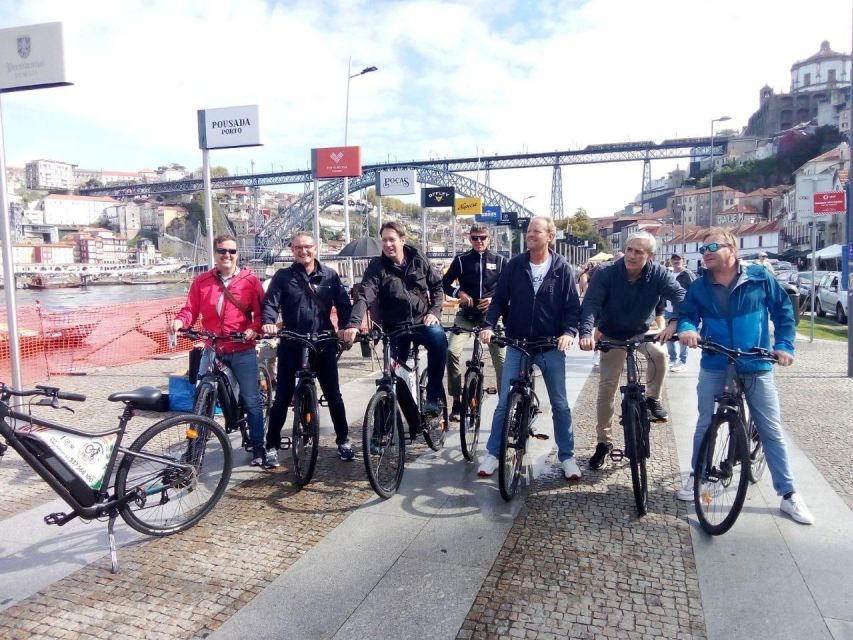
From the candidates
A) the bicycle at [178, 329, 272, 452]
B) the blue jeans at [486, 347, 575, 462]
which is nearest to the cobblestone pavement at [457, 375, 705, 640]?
the blue jeans at [486, 347, 575, 462]

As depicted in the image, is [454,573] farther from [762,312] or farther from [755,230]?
[755,230]

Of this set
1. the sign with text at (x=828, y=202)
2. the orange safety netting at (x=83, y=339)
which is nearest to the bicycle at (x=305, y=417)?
the orange safety netting at (x=83, y=339)

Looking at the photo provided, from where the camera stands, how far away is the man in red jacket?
485 centimetres

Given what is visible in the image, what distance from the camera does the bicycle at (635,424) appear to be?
13.1 ft

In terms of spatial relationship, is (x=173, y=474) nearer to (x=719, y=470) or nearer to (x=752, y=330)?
(x=719, y=470)

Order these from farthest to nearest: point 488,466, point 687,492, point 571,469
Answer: point 488,466, point 571,469, point 687,492

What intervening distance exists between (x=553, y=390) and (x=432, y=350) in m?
1.06

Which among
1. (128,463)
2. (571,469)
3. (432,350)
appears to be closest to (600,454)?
(571,469)

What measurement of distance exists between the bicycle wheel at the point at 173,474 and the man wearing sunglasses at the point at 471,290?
2.54m

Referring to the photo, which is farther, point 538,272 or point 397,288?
point 397,288

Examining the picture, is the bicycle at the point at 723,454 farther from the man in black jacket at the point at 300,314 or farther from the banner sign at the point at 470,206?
the banner sign at the point at 470,206

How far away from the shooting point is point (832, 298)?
795 inches

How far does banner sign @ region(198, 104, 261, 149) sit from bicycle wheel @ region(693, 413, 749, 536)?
10593 millimetres

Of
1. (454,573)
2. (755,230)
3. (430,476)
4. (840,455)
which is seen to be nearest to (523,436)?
(430,476)
